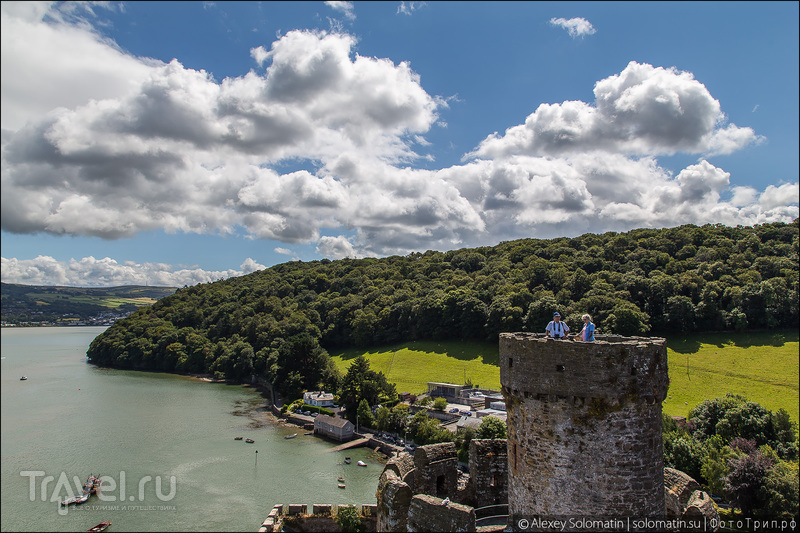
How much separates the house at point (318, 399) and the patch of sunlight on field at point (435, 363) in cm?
985

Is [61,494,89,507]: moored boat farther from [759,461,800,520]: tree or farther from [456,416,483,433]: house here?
[759,461,800,520]: tree

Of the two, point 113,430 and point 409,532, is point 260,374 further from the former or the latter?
point 409,532

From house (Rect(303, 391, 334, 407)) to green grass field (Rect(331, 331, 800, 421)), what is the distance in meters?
9.88

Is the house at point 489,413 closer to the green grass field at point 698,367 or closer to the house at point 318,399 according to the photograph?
the green grass field at point 698,367

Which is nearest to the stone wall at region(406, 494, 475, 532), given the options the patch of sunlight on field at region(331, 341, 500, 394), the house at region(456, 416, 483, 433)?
the house at region(456, 416, 483, 433)

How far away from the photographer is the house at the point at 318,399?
63.0 meters

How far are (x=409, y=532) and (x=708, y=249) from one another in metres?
93.3

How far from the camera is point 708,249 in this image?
82.6 m

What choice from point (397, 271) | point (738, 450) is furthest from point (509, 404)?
point (397, 271)

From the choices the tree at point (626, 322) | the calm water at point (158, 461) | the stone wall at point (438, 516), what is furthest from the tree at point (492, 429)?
the stone wall at point (438, 516)

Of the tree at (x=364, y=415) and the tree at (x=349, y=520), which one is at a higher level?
the tree at (x=349, y=520)

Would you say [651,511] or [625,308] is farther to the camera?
[625,308]

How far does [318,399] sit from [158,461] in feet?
81.0

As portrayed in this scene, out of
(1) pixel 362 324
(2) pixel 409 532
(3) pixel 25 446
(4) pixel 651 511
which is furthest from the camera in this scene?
(1) pixel 362 324
